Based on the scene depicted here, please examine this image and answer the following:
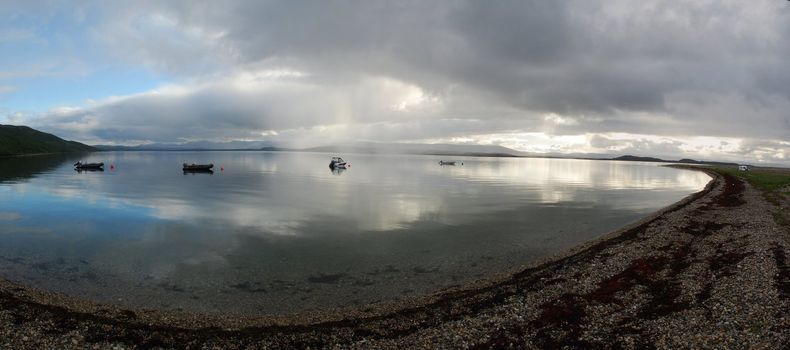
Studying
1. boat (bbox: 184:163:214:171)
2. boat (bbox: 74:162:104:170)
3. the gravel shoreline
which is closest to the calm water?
the gravel shoreline

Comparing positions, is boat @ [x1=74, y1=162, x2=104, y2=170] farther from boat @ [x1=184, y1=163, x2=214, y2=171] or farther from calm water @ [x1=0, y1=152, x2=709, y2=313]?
calm water @ [x1=0, y1=152, x2=709, y2=313]

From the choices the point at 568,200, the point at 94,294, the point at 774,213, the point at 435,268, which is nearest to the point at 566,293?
the point at 435,268

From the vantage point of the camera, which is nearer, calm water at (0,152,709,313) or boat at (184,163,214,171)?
calm water at (0,152,709,313)

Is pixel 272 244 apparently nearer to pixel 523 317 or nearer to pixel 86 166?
pixel 523 317

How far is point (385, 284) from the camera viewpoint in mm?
24000

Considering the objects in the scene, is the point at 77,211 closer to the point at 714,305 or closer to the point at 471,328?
the point at 471,328

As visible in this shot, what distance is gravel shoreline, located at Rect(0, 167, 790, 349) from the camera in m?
14.8

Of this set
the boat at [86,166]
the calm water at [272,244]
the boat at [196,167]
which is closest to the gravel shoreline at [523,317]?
the calm water at [272,244]

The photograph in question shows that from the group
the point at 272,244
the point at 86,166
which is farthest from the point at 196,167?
the point at 272,244

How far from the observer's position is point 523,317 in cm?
1719

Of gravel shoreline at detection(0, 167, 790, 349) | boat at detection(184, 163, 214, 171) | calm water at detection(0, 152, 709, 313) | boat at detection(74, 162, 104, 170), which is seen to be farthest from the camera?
boat at detection(184, 163, 214, 171)

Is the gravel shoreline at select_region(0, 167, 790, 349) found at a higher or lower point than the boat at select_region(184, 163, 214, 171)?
lower

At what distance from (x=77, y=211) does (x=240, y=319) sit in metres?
41.7

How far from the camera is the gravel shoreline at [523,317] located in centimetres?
1479
